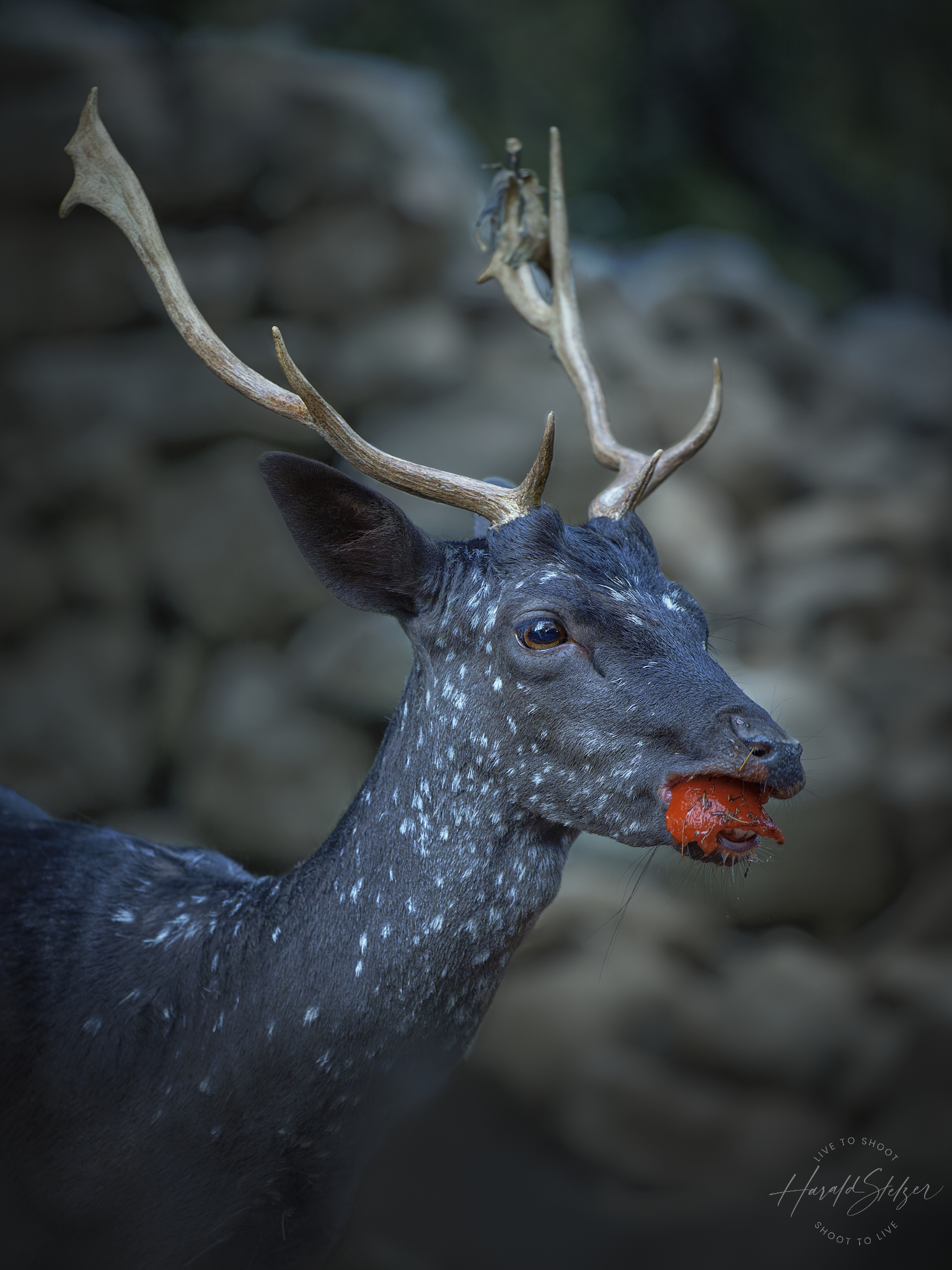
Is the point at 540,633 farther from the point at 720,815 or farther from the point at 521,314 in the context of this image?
the point at 521,314

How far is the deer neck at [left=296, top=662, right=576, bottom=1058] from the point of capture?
1912 millimetres

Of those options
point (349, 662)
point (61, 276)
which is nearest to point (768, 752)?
point (349, 662)

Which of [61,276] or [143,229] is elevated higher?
[61,276]

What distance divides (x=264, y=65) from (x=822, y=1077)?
6275mm

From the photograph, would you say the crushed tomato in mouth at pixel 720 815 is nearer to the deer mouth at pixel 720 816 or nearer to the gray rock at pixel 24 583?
the deer mouth at pixel 720 816

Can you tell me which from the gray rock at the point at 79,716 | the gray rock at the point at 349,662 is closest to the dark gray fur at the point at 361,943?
the gray rock at the point at 349,662

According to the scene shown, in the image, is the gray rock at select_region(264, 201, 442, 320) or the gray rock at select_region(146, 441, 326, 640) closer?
the gray rock at select_region(146, 441, 326, 640)

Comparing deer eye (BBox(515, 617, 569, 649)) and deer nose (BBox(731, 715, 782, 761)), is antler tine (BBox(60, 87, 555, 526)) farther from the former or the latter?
deer nose (BBox(731, 715, 782, 761))

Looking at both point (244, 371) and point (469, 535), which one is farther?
point (469, 535)

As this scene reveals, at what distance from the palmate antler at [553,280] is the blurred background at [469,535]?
8.28 feet

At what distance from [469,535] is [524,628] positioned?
3430 mm

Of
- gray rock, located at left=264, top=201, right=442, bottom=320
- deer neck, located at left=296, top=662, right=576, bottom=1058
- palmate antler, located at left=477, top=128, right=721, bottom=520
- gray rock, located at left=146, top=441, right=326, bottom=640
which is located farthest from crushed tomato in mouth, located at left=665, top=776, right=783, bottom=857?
gray rock, located at left=264, top=201, right=442, bottom=320

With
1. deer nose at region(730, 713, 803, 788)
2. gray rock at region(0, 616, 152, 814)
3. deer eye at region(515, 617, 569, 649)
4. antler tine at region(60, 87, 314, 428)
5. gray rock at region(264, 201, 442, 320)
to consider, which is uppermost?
gray rock at region(264, 201, 442, 320)

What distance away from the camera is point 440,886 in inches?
75.9
